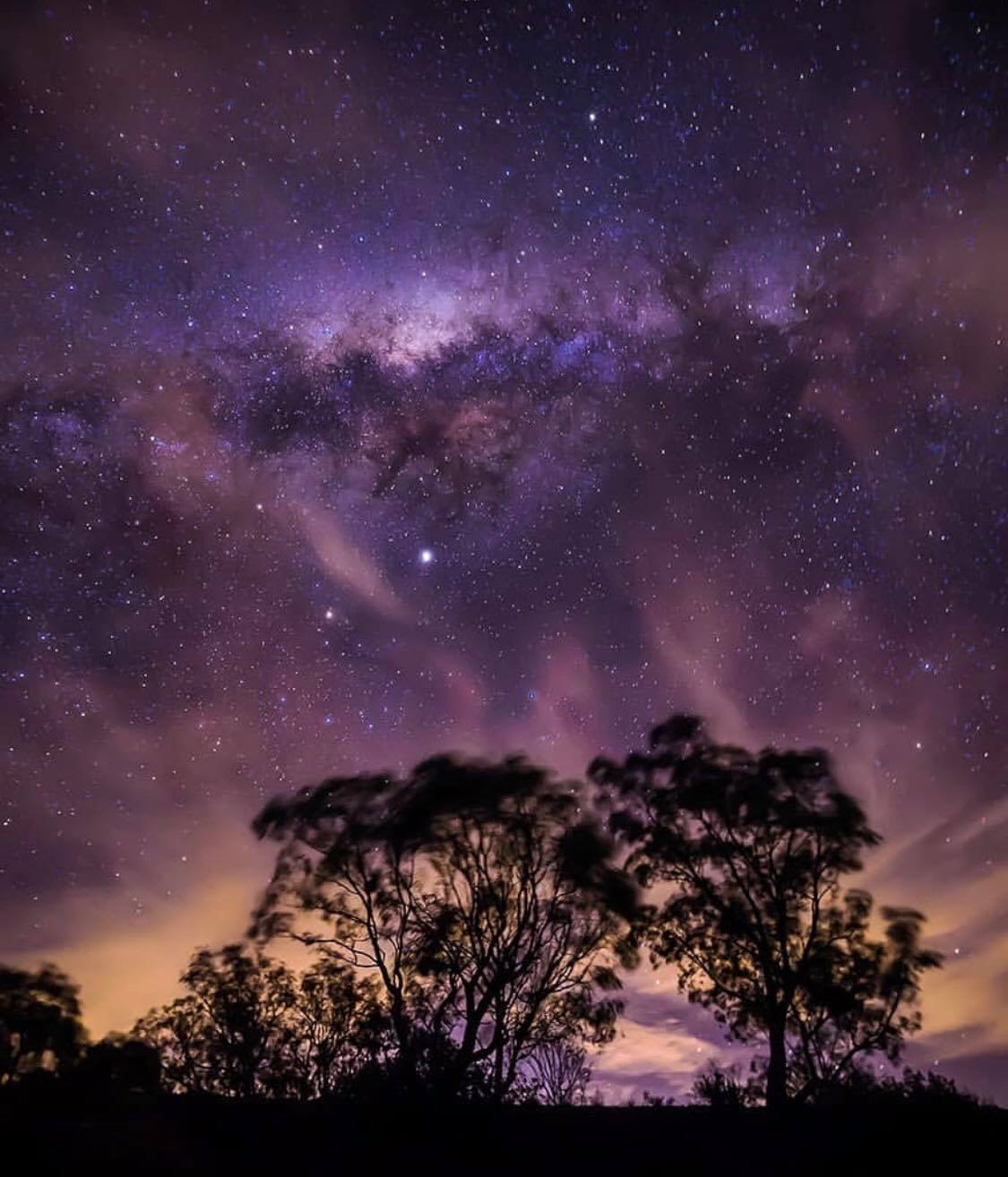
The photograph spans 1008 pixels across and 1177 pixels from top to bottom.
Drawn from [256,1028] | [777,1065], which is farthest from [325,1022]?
[777,1065]

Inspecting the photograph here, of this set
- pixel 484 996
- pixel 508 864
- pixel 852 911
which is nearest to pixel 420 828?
pixel 508 864

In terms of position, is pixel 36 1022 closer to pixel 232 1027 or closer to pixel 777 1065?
pixel 232 1027

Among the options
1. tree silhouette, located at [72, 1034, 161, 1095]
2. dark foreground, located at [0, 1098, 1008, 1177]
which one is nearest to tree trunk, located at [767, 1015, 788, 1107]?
dark foreground, located at [0, 1098, 1008, 1177]

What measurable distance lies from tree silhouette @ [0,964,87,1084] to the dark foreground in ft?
155

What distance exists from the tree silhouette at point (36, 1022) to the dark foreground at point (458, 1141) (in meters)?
47.1

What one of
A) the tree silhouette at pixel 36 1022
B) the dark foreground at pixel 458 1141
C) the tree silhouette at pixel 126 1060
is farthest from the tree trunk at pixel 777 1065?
the tree silhouette at pixel 36 1022

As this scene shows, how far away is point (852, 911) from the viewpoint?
3109 cm

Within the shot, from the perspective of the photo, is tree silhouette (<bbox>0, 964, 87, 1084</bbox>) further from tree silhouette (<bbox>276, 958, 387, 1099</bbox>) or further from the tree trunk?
the tree trunk

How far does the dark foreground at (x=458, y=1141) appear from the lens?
11492 millimetres

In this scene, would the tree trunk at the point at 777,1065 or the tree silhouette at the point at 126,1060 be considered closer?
the tree trunk at the point at 777,1065

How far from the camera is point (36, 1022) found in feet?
172

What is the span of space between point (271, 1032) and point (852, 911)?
106ft

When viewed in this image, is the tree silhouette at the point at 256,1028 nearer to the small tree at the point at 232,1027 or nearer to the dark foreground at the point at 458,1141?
the small tree at the point at 232,1027

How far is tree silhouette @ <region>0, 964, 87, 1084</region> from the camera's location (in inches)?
1997
